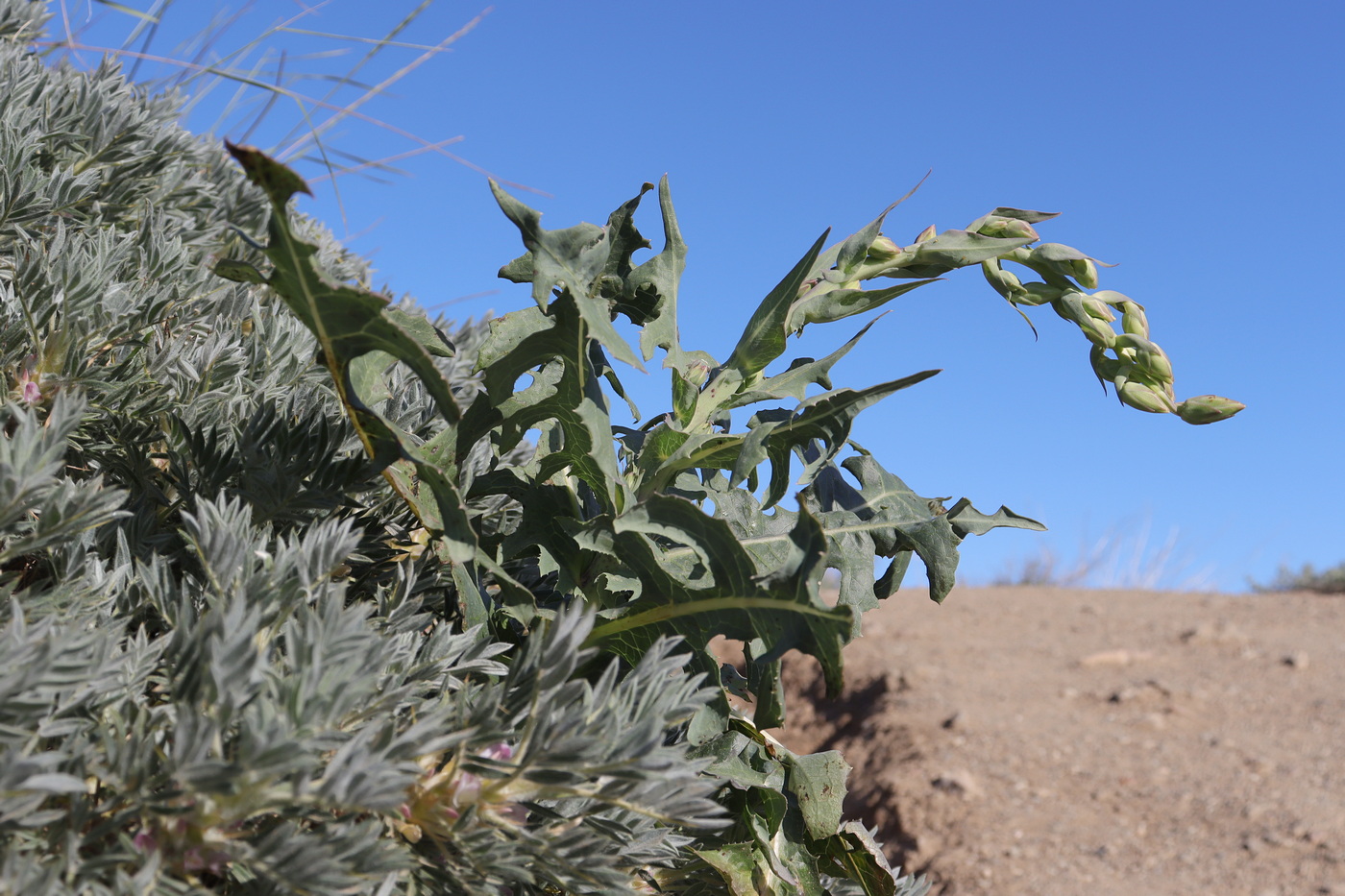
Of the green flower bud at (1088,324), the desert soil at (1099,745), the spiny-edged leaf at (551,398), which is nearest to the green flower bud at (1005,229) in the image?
the green flower bud at (1088,324)

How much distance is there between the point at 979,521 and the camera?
5.01 feet

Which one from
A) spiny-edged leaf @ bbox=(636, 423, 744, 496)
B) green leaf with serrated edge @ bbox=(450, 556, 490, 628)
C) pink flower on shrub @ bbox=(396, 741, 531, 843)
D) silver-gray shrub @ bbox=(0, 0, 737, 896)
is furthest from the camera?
spiny-edged leaf @ bbox=(636, 423, 744, 496)

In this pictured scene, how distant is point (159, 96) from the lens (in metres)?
2.61

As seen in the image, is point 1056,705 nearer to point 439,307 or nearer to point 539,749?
point 439,307

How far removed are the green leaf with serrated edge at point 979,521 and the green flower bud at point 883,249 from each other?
16.3 inches

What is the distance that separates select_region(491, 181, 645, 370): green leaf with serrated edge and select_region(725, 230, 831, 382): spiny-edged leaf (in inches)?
9.5

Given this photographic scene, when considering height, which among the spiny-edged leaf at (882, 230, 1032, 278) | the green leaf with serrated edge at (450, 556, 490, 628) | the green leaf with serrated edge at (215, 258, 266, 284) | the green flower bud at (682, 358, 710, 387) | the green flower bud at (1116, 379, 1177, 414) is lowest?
the green leaf with serrated edge at (450, 556, 490, 628)

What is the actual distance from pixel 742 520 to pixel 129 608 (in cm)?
83

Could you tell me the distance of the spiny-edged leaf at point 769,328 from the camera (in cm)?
136

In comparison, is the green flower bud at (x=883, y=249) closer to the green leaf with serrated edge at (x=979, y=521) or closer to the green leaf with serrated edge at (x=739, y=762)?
the green leaf with serrated edge at (x=979, y=521)

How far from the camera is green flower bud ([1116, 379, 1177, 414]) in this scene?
1401 millimetres

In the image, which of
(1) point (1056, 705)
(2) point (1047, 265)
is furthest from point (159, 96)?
(1) point (1056, 705)

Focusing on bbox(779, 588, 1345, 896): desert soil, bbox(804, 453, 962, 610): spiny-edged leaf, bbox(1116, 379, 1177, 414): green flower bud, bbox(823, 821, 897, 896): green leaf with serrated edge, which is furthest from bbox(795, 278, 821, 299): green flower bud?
bbox(779, 588, 1345, 896): desert soil

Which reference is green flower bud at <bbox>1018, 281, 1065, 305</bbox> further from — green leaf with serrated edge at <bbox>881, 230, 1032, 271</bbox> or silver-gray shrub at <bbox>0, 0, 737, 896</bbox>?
silver-gray shrub at <bbox>0, 0, 737, 896</bbox>
